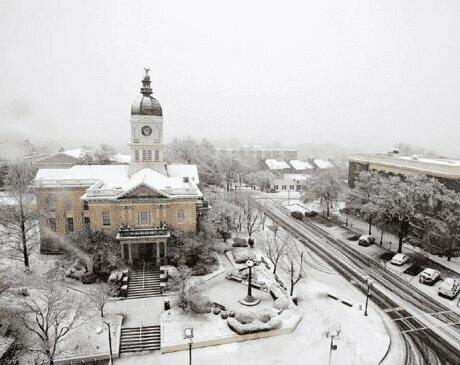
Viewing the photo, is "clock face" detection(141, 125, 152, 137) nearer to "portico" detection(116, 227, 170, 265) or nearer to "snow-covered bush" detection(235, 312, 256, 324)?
"portico" detection(116, 227, 170, 265)

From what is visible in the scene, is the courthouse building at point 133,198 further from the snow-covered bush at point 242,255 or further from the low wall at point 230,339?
the low wall at point 230,339

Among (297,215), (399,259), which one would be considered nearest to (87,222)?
(297,215)

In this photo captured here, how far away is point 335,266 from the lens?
139 ft

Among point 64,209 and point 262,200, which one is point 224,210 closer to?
point 64,209

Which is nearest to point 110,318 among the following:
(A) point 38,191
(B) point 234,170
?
(A) point 38,191

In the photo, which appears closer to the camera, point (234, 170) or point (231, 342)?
point (231, 342)

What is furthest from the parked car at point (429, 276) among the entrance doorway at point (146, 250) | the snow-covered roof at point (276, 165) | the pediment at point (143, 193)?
the snow-covered roof at point (276, 165)

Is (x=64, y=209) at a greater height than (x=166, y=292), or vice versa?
(x=64, y=209)

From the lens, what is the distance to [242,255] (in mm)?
41531

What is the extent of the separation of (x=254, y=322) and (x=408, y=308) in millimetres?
15820

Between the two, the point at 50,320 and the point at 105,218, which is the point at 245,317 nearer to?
the point at 50,320

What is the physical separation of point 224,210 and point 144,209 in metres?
13.7

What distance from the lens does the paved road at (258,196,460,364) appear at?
88.7 ft

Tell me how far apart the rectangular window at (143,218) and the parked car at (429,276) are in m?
31.5
